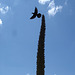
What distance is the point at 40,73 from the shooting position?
8.45 metres

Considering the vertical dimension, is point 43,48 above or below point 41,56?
above

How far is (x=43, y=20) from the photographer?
34.9ft

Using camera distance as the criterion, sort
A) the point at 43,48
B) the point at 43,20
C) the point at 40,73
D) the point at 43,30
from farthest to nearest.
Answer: the point at 43,20 → the point at 43,30 → the point at 43,48 → the point at 40,73

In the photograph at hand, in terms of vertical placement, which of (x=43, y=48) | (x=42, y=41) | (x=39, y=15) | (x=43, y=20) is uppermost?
(x=39, y=15)

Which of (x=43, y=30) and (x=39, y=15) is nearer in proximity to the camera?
(x=43, y=30)

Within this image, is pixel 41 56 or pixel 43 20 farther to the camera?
pixel 43 20

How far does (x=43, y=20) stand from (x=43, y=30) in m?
1.09

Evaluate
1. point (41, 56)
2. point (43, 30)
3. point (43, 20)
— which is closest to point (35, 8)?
point (43, 20)

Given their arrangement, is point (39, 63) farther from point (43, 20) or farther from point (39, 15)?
point (39, 15)

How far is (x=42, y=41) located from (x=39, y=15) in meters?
3.04

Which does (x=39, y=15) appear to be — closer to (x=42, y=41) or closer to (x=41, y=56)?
(x=42, y=41)

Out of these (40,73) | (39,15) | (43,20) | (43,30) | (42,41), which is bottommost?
(40,73)

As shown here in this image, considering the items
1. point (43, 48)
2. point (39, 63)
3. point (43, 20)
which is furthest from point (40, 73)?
point (43, 20)

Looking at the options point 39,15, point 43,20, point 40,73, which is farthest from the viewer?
point 39,15
